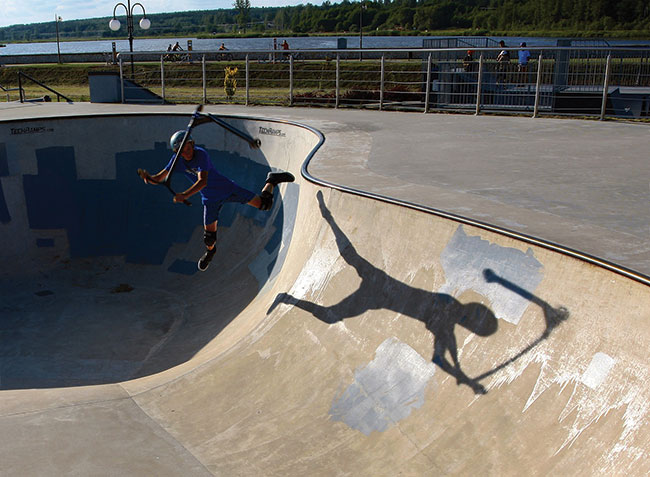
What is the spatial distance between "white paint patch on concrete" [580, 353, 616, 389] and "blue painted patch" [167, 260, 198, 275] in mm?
8009

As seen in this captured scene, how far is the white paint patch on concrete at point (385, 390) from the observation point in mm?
4684

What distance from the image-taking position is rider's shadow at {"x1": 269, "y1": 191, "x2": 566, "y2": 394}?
14.5ft

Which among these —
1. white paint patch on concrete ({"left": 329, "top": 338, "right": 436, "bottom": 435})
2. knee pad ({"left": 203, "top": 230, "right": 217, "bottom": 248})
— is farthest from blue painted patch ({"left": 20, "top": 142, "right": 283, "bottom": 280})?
white paint patch on concrete ({"left": 329, "top": 338, "right": 436, "bottom": 435})

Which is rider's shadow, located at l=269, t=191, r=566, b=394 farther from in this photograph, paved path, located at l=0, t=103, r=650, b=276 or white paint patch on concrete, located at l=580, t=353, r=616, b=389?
paved path, located at l=0, t=103, r=650, b=276

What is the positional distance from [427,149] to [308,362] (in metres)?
4.98

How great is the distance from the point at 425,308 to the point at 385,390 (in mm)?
729

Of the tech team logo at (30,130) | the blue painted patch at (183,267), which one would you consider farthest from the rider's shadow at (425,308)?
the tech team logo at (30,130)

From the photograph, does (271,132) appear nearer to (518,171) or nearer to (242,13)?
(518,171)

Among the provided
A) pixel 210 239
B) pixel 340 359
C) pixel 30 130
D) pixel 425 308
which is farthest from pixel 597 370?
pixel 30 130

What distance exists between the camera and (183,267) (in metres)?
10.9

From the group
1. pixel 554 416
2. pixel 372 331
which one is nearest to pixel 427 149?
pixel 372 331

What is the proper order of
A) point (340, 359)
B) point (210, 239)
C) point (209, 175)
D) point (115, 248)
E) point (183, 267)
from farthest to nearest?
point (115, 248) → point (183, 267) → point (210, 239) → point (209, 175) → point (340, 359)

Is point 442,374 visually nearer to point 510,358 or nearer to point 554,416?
point 510,358

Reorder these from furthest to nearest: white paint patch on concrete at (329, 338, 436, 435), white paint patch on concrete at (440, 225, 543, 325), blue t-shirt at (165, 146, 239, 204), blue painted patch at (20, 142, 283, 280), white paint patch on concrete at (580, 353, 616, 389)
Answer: blue painted patch at (20, 142, 283, 280) < blue t-shirt at (165, 146, 239, 204) < white paint patch on concrete at (329, 338, 436, 435) < white paint patch on concrete at (440, 225, 543, 325) < white paint patch on concrete at (580, 353, 616, 389)
